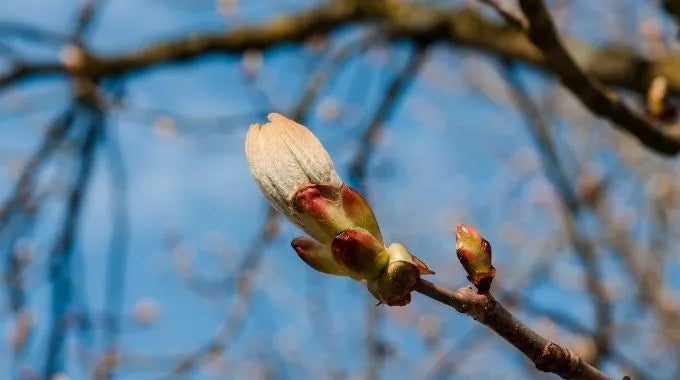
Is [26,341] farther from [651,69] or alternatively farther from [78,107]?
[651,69]

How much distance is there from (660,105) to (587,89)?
129 millimetres

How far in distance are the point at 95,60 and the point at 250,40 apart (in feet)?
1.69

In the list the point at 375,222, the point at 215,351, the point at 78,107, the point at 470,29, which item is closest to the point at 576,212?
the point at 470,29

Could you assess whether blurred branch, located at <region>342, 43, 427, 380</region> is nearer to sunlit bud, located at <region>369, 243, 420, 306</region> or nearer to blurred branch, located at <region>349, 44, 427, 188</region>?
blurred branch, located at <region>349, 44, 427, 188</region>

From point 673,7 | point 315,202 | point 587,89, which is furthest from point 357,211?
point 673,7

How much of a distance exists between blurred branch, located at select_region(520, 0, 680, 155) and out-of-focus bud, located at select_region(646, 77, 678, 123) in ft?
0.07

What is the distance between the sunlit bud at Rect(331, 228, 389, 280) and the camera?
65 cm

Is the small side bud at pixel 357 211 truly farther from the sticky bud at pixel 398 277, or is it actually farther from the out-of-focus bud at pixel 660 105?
the out-of-focus bud at pixel 660 105

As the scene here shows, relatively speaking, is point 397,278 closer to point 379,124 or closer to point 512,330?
point 512,330

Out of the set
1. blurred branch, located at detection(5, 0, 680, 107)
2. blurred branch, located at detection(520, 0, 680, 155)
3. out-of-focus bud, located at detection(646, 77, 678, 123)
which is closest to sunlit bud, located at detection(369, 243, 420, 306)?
blurred branch, located at detection(520, 0, 680, 155)

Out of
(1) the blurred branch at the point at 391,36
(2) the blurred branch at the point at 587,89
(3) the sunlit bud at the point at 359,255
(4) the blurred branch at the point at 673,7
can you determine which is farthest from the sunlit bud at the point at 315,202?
(1) the blurred branch at the point at 391,36

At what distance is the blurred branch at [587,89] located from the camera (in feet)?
3.53

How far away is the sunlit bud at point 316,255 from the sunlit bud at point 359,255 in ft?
0.08

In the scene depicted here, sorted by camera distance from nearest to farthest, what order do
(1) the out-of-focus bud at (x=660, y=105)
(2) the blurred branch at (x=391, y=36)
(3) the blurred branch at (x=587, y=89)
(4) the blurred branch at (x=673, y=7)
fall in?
(3) the blurred branch at (x=587, y=89) → (1) the out-of-focus bud at (x=660, y=105) → (4) the blurred branch at (x=673, y=7) → (2) the blurred branch at (x=391, y=36)
